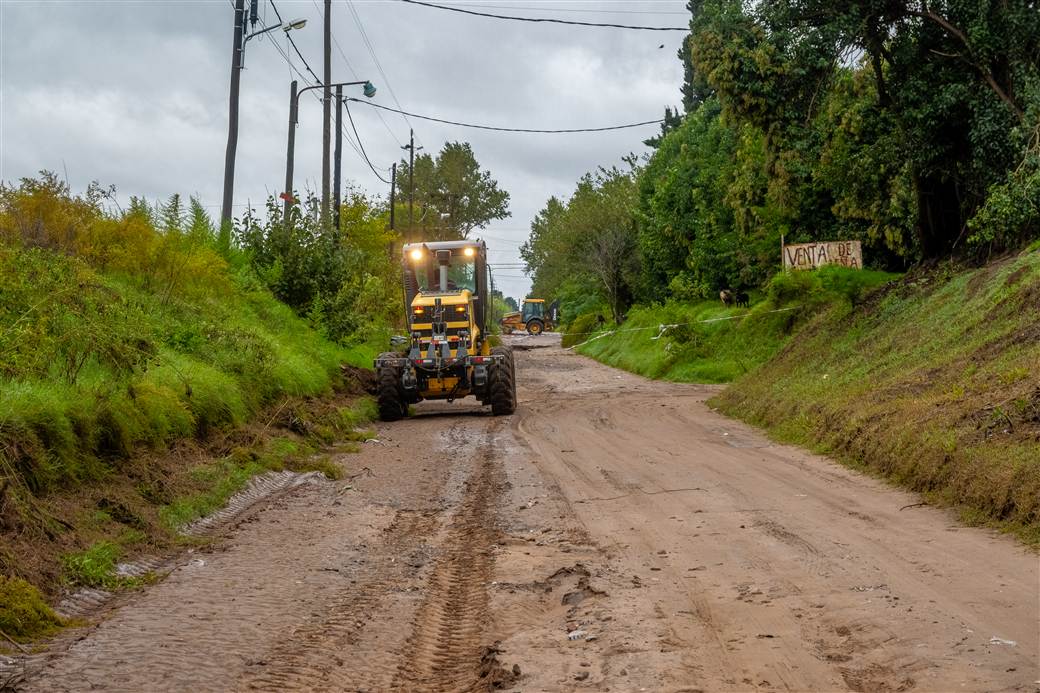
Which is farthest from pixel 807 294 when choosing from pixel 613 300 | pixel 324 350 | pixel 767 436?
pixel 613 300

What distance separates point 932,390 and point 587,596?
332 inches

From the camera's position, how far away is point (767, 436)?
56.9 ft

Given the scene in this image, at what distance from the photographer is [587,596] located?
738cm

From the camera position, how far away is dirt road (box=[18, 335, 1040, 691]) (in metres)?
5.73

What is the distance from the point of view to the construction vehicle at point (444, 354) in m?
21.7

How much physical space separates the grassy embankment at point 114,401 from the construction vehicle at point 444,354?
1.47m

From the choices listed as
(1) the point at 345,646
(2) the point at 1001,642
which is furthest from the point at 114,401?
(2) the point at 1001,642

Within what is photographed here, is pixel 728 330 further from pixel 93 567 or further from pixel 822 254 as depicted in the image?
pixel 93 567

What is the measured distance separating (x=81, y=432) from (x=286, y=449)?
437 cm

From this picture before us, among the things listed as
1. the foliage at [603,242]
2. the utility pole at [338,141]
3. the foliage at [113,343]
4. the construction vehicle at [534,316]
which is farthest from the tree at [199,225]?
the construction vehicle at [534,316]

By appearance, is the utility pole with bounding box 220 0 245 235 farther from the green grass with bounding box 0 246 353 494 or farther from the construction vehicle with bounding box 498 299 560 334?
the construction vehicle with bounding box 498 299 560 334

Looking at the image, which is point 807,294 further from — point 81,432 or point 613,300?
point 613,300

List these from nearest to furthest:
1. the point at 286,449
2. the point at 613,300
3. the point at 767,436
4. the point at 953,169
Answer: the point at 286,449 < the point at 767,436 < the point at 953,169 < the point at 613,300

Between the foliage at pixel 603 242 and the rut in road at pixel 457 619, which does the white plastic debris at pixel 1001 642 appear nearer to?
the rut in road at pixel 457 619
